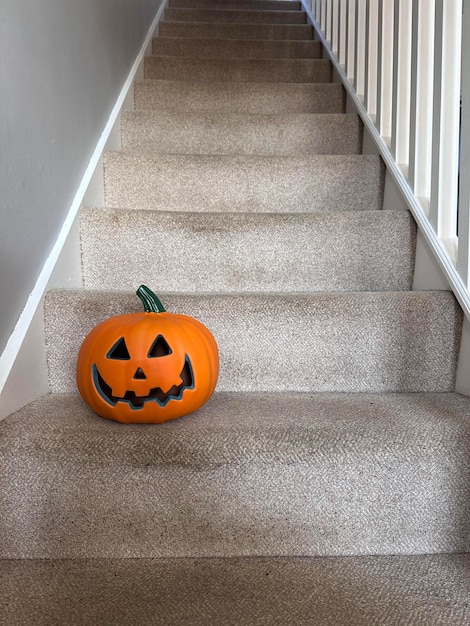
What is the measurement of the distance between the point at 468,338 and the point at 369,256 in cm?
34

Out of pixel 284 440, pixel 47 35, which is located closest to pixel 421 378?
pixel 284 440

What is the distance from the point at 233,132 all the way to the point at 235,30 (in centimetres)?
127

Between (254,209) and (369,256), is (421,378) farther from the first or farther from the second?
(254,209)

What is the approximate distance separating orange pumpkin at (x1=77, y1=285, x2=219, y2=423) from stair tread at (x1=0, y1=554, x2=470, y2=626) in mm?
231

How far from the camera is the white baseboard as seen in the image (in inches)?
35.8

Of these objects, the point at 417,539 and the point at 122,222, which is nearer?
the point at 417,539

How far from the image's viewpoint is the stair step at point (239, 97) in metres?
1.96

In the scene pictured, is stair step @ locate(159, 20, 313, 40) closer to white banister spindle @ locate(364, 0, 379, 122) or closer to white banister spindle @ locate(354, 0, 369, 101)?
white banister spindle @ locate(354, 0, 369, 101)

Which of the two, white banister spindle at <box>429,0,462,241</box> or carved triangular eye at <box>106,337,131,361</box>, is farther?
white banister spindle at <box>429,0,462,241</box>

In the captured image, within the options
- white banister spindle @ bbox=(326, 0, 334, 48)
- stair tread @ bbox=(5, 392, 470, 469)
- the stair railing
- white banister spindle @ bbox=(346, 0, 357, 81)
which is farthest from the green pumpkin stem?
white banister spindle @ bbox=(326, 0, 334, 48)

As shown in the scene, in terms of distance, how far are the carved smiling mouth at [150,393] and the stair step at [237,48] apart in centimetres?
199

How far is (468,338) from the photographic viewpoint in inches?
Result: 40.7

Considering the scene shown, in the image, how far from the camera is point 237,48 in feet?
8.10

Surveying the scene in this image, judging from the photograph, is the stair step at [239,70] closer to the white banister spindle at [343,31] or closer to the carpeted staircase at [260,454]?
the white banister spindle at [343,31]
